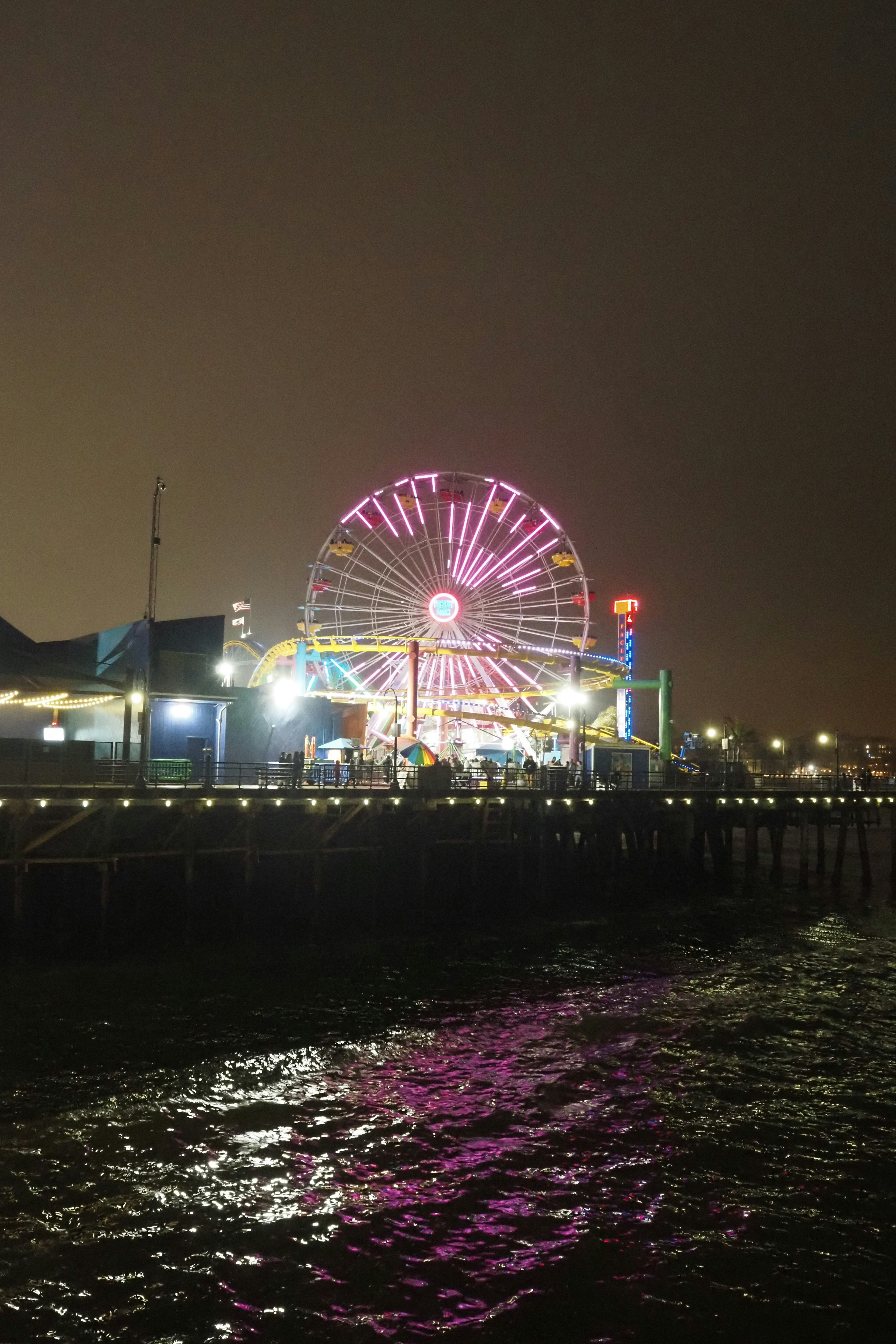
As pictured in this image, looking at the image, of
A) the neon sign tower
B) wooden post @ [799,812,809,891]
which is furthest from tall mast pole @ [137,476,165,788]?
the neon sign tower

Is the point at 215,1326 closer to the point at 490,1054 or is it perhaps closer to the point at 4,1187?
the point at 4,1187

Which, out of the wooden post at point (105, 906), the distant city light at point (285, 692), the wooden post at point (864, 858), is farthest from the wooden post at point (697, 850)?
the wooden post at point (105, 906)

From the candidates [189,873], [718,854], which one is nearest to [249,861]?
[189,873]

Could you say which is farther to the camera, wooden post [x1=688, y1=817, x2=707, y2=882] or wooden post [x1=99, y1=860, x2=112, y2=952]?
wooden post [x1=688, y1=817, x2=707, y2=882]

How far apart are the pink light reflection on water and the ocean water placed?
46 millimetres

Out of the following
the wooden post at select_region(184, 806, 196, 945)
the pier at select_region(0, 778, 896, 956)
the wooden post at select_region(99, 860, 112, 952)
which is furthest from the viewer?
the wooden post at select_region(184, 806, 196, 945)

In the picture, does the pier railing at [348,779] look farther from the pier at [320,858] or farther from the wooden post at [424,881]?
the wooden post at [424,881]

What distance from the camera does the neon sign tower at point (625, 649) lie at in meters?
75.2

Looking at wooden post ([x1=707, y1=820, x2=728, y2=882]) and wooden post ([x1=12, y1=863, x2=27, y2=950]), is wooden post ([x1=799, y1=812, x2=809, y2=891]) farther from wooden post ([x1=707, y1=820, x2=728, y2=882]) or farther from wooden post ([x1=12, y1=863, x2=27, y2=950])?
wooden post ([x1=12, y1=863, x2=27, y2=950])

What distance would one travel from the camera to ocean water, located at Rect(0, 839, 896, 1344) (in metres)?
10.4

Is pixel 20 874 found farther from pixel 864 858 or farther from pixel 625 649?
pixel 625 649

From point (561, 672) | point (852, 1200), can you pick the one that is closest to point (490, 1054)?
point (852, 1200)

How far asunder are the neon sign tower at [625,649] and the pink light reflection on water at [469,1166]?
55.8 metres

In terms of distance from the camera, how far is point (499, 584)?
187ft
